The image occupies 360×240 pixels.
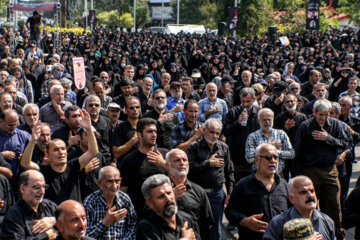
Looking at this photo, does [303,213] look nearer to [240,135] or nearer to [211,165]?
[211,165]

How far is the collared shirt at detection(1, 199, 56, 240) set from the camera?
4406mm

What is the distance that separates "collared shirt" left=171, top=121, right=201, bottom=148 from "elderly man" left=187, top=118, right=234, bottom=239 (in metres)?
0.67

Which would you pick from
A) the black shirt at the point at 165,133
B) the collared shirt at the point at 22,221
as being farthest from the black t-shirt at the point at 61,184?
the black shirt at the point at 165,133

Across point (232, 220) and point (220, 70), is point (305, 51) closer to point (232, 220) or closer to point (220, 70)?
point (220, 70)

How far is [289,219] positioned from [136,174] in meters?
1.85

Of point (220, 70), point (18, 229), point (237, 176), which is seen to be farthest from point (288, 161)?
point (220, 70)

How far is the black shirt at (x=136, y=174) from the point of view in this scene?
560 cm

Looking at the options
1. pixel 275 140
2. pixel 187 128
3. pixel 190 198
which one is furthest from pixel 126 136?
pixel 190 198

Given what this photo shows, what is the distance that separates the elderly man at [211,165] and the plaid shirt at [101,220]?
1281mm

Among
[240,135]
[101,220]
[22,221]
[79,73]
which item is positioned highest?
[79,73]

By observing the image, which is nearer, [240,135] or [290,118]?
[240,135]

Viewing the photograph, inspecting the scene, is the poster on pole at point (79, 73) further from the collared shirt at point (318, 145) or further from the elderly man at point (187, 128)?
the collared shirt at point (318, 145)

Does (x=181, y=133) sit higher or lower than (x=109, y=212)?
higher

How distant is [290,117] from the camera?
312 inches
